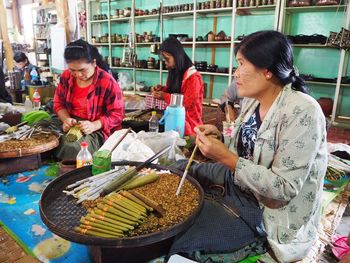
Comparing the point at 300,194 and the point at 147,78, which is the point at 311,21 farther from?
the point at 300,194

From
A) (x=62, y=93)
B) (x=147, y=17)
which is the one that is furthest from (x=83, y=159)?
(x=147, y=17)

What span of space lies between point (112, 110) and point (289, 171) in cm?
169

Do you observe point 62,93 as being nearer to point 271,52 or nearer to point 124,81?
point 271,52

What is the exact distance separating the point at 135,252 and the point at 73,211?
0.28 m

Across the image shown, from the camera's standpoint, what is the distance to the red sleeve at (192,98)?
2.94 metres

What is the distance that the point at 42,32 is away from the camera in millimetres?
7441

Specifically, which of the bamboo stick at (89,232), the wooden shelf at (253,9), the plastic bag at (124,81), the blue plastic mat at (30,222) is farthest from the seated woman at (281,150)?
the plastic bag at (124,81)

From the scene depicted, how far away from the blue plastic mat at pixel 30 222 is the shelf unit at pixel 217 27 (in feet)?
8.99

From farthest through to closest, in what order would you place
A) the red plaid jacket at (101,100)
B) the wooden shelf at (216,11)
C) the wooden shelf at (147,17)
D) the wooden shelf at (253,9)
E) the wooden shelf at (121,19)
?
the wooden shelf at (121,19)
the wooden shelf at (147,17)
the wooden shelf at (216,11)
the wooden shelf at (253,9)
the red plaid jacket at (101,100)

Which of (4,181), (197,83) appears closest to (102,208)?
(4,181)

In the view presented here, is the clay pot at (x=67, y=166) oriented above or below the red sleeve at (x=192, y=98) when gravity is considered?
below

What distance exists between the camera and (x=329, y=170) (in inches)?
87.2

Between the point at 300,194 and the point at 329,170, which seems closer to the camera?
the point at 300,194

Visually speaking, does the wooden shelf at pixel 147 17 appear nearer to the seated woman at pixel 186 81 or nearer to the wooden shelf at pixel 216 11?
the wooden shelf at pixel 216 11
